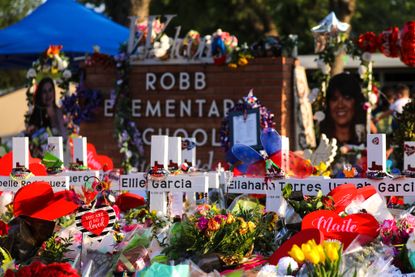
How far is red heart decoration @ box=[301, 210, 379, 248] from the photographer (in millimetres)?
3273

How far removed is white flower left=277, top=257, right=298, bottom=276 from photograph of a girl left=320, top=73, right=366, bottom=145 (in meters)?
6.07

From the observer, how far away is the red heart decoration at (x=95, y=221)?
3.60 meters

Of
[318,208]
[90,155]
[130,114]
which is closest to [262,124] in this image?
[90,155]

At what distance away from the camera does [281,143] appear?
4734 millimetres

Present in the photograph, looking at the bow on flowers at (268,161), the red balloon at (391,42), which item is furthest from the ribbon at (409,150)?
the red balloon at (391,42)

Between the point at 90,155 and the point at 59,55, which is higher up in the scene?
the point at 59,55

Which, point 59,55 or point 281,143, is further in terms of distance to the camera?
point 59,55

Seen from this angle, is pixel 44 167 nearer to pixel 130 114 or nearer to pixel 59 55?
pixel 130 114

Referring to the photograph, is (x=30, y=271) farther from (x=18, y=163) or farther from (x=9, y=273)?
(x=18, y=163)

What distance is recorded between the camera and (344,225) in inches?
130

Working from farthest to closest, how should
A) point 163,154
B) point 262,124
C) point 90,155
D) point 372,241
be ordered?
1. point 262,124
2. point 90,155
3. point 163,154
4. point 372,241

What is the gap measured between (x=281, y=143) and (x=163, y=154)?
0.81 meters

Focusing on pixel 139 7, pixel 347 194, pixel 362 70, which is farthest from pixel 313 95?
pixel 347 194

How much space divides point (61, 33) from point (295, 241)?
941 centimetres
